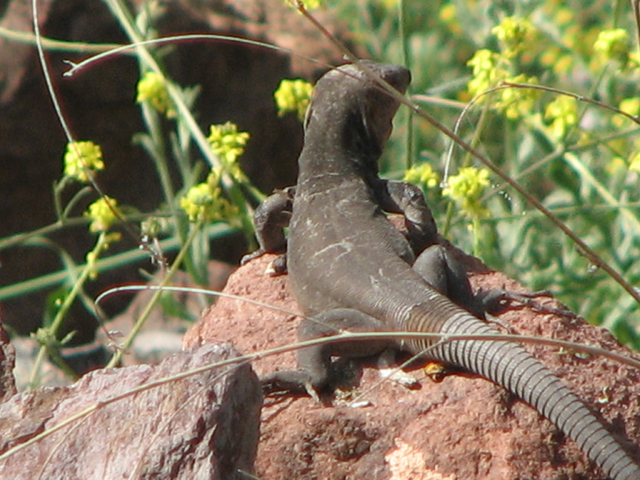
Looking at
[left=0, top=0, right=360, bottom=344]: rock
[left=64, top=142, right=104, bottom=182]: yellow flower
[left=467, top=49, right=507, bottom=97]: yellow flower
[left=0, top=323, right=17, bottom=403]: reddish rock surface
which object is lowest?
[left=0, top=0, right=360, bottom=344]: rock

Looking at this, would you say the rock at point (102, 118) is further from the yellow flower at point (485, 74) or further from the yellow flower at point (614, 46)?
the yellow flower at point (614, 46)

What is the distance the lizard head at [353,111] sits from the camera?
4.98 m

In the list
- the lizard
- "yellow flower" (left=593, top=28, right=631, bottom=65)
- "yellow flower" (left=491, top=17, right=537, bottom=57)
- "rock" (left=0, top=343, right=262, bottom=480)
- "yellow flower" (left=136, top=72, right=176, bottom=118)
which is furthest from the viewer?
"yellow flower" (left=136, top=72, right=176, bottom=118)

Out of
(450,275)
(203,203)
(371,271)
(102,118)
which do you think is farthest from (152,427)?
(102,118)

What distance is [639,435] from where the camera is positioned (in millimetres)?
3699

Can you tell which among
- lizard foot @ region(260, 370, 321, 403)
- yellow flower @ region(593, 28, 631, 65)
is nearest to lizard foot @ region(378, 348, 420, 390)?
lizard foot @ region(260, 370, 321, 403)

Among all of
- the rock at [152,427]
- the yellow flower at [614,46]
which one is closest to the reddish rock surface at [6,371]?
the rock at [152,427]

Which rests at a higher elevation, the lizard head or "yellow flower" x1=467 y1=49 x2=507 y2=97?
"yellow flower" x1=467 y1=49 x2=507 y2=97

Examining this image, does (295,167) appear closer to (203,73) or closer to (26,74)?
(203,73)

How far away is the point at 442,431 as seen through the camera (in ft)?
11.6

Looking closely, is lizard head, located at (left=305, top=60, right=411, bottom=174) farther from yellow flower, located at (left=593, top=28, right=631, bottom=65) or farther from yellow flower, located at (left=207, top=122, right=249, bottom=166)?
yellow flower, located at (left=593, top=28, right=631, bottom=65)

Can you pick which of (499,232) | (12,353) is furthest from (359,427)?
(499,232)

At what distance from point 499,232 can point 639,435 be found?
2.84 metres

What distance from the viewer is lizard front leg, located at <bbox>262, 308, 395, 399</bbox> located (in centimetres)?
391
